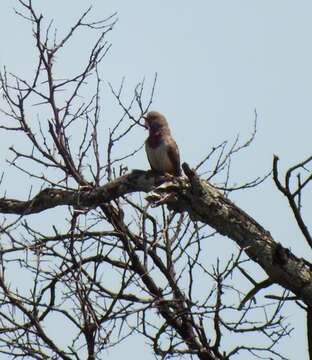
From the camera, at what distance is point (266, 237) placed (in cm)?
552

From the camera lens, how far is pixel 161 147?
335 inches

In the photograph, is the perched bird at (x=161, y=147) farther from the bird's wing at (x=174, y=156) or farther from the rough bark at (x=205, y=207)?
the rough bark at (x=205, y=207)

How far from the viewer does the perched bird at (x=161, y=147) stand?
8461mm

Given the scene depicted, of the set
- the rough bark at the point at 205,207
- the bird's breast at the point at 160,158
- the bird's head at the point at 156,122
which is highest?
the bird's head at the point at 156,122

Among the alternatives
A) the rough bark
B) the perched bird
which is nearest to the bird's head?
the perched bird

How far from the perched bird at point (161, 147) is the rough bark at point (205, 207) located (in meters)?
2.05

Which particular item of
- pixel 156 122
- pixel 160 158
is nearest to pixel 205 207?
pixel 160 158

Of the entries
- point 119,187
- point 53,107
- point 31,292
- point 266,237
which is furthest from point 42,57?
point 266,237

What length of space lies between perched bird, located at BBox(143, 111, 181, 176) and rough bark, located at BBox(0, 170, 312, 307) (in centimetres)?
205

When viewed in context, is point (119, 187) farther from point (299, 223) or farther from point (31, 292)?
point (299, 223)

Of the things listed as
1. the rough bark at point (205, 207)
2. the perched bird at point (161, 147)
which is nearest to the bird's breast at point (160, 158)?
the perched bird at point (161, 147)

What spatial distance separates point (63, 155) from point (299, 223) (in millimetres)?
2140

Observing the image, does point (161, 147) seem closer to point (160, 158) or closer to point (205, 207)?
point (160, 158)

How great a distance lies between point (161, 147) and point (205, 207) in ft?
9.18
